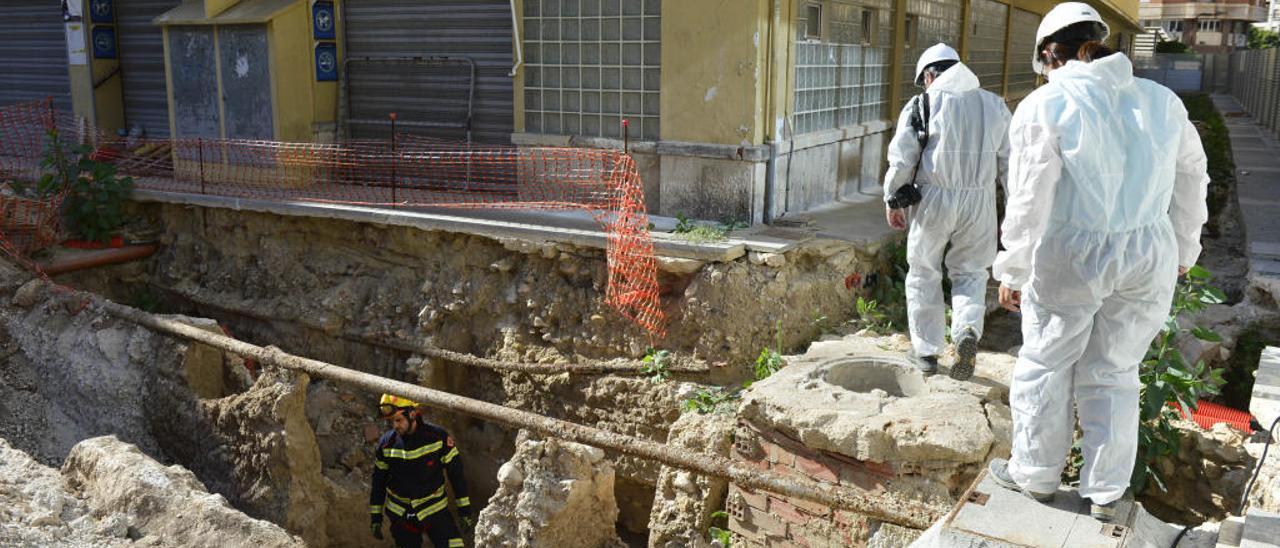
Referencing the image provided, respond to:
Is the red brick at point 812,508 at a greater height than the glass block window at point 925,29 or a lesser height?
lesser

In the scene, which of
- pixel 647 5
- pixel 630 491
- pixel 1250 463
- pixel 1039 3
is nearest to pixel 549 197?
pixel 647 5

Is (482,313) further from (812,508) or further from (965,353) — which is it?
(965,353)

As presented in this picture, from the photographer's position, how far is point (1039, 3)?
57.0 ft

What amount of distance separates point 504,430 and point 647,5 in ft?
13.0

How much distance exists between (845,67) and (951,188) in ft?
15.7

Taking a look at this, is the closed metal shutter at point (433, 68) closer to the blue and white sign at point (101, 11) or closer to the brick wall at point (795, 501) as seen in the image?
the blue and white sign at point (101, 11)

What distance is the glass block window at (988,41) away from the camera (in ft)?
47.7

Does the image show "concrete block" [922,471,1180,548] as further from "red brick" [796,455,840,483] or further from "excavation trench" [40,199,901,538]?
"excavation trench" [40,199,901,538]

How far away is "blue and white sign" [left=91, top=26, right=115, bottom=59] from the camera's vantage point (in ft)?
43.8

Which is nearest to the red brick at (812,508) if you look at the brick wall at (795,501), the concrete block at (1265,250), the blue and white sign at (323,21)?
the brick wall at (795,501)

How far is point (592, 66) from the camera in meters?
9.54

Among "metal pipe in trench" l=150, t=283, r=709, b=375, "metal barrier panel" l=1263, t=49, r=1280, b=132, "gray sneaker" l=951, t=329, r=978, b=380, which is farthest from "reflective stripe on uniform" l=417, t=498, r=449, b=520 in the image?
"metal barrier panel" l=1263, t=49, r=1280, b=132

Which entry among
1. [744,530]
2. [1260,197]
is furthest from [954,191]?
[1260,197]

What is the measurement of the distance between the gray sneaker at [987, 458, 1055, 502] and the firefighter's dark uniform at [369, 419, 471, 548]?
152 inches
